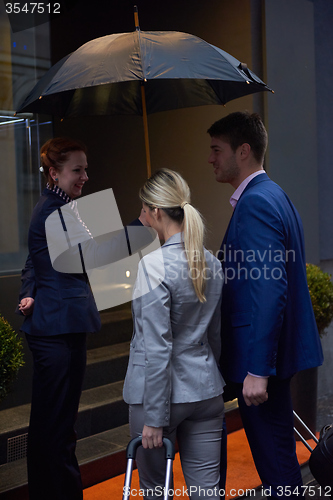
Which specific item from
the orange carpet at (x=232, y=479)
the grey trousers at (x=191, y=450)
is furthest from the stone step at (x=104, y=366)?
the grey trousers at (x=191, y=450)

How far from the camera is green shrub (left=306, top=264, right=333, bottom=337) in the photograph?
4.76 metres

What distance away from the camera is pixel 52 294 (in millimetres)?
2984

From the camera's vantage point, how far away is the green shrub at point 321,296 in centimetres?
476

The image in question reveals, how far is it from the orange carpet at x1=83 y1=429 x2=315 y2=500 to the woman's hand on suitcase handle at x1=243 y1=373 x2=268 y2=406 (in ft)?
5.00

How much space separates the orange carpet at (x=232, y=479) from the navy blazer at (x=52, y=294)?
1.33m

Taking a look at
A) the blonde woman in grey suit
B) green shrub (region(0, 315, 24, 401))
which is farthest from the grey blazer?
green shrub (region(0, 315, 24, 401))

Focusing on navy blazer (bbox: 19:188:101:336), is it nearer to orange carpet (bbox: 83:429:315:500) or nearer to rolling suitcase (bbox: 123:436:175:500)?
rolling suitcase (bbox: 123:436:175:500)

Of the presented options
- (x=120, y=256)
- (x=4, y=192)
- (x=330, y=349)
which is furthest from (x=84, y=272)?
(x=330, y=349)

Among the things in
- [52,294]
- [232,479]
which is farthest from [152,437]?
[232,479]

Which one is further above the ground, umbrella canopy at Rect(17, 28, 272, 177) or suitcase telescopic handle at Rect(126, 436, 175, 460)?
umbrella canopy at Rect(17, 28, 272, 177)

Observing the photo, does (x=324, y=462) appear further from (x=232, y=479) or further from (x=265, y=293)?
(x=232, y=479)

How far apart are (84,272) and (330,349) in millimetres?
4362

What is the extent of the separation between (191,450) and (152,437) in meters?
0.26

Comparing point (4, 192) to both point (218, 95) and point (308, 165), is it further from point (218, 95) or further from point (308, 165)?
point (308, 165)
